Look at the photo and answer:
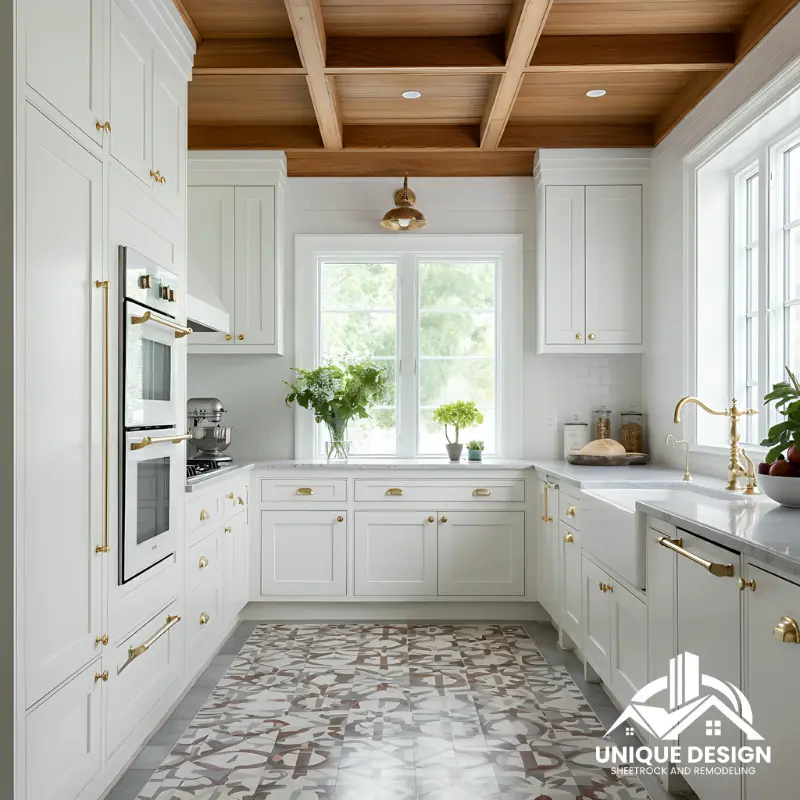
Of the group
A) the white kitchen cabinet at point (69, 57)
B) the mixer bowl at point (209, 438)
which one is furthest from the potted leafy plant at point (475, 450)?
the white kitchen cabinet at point (69, 57)

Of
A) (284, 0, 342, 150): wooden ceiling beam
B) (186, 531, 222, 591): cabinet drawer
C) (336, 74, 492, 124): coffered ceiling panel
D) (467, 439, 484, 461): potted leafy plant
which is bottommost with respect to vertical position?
(186, 531, 222, 591): cabinet drawer

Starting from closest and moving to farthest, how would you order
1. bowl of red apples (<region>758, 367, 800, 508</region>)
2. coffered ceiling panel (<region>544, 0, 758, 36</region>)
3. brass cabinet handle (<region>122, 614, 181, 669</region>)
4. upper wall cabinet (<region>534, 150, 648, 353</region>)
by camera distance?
bowl of red apples (<region>758, 367, 800, 508</region>)
brass cabinet handle (<region>122, 614, 181, 669</region>)
coffered ceiling panel (<region>544, 0, 758, 36</region>)
upper wall cabinet (<region>534, 150, 648, 353</region>)

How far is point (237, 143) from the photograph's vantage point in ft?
13.5

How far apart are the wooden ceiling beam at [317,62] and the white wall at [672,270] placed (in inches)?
69.2

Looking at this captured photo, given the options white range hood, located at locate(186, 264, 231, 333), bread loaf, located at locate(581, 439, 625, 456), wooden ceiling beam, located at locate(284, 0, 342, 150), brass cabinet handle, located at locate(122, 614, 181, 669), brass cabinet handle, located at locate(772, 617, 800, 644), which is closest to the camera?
brass cabinet handle, located at locate(772, 617, 800, 644)

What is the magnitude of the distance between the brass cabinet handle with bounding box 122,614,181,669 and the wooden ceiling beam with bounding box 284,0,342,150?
7.39 ft

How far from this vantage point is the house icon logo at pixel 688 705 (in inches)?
64.7

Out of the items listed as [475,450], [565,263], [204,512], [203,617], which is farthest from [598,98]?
[203,617]

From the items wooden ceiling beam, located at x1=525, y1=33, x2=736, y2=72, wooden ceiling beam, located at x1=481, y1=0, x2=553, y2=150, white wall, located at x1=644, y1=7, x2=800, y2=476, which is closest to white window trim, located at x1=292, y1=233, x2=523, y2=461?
wooden ceiling beam, located at x1=481, y1=0, x2=553, y2=150

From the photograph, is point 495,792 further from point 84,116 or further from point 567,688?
point 84,116

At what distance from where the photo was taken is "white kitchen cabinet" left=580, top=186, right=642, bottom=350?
417cm

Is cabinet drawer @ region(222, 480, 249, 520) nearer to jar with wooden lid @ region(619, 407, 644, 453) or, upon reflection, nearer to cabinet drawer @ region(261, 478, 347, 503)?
cabinet drawer @ region(261, 478, 347, 503)

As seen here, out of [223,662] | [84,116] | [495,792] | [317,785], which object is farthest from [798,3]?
[223,662]

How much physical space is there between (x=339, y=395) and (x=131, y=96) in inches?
85.7
